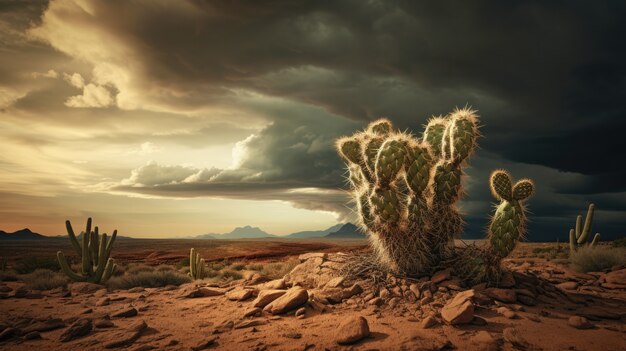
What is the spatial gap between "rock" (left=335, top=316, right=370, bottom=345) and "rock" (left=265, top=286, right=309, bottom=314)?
147 cm

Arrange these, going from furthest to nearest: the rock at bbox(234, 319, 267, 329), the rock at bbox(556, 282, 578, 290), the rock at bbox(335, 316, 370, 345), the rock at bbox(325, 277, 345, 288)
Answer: the rock at bbox(556, 282, 578, 290) → the rock at bbox(325, 277, 345, 288) → the rock at bbox(234, 319, 267, 329) → the rock at bbox(335, 316, 370, 345)

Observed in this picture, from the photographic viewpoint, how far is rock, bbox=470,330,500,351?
5281 millimetres

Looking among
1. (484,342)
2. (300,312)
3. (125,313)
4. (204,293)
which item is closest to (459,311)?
(484,342)

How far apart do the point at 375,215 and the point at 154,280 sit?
9.05 m

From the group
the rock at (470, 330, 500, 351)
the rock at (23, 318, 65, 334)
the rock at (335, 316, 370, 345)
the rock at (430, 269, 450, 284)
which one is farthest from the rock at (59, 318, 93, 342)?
the rock at (430, 269, 450, 284)

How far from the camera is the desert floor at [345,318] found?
5668mm

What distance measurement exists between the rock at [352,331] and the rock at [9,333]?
5.98m

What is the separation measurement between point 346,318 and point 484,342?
2176mm

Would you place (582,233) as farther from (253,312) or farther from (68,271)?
(68,271)

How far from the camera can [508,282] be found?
816 centimetres

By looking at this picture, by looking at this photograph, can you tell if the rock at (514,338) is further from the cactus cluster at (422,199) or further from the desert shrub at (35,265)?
the desert shrub at (35,265)

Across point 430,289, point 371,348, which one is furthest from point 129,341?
point 430,289

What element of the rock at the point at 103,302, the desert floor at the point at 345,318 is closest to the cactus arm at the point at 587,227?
the desert floor at the point at 345,318

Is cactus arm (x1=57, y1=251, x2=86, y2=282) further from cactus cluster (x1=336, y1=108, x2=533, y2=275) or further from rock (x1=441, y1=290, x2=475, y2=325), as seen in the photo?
rock (x1=441, y1=290, x2=475, y2=325)
